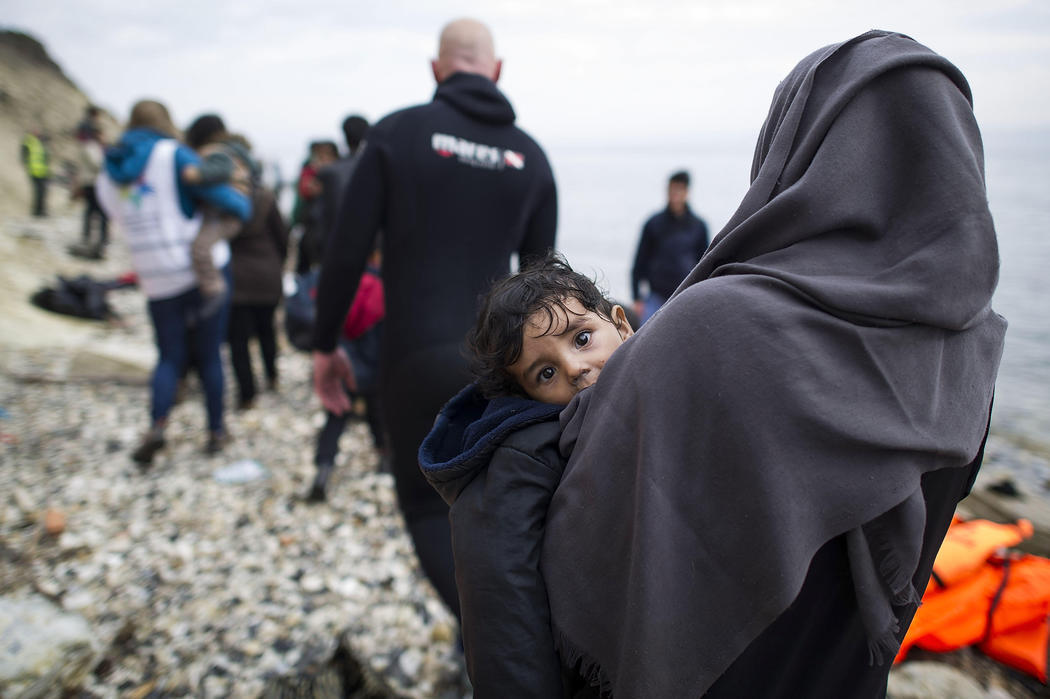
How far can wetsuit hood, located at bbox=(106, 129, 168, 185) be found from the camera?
423 centimetres

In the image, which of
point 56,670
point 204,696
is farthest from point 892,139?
point 56,670

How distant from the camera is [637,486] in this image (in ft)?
3.53

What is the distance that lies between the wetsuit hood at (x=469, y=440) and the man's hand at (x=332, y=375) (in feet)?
5.18

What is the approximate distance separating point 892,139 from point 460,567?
3.92 ft

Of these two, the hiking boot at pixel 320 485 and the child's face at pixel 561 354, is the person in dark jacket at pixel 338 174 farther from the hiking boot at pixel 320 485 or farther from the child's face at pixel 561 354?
the child's face at pixel 561 354

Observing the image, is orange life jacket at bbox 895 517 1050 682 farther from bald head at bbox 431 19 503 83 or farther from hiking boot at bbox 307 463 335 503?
hiking boot at bbox 307 463 335 503

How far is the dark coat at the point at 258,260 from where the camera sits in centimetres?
572

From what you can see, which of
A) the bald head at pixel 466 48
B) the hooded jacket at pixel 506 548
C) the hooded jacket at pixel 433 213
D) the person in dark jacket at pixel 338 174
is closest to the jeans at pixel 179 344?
the person in dark jacket at pixel 338 174

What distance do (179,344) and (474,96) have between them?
3406 mm

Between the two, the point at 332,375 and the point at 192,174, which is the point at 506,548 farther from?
the point at 192,174

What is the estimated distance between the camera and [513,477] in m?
1.25

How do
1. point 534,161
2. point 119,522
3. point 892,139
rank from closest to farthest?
point 892,139
point 534,161
point 119,522

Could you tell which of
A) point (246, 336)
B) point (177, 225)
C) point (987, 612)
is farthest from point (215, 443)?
point (987, 612)

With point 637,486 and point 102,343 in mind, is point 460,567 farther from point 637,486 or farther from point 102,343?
point 102,343
